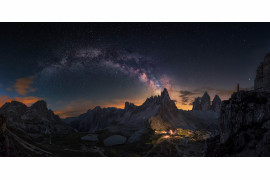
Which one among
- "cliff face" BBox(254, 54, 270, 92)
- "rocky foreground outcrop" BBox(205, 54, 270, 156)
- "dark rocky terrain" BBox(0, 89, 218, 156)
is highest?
"cliff face" BBox(254, 54, 270, 92)

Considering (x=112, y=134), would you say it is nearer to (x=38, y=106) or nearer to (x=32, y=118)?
(x=32, y=118)

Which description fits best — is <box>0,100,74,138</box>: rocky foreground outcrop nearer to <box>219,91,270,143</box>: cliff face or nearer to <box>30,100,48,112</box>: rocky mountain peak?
<box>30,100,48,112</box>: rocky mountain peak

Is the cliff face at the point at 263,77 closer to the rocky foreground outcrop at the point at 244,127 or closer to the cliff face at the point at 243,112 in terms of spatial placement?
the rocky foreground outcrop at the point at 244,127

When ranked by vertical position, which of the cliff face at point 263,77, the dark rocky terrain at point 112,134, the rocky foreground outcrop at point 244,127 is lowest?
the dark rocky terrain at point 112,134

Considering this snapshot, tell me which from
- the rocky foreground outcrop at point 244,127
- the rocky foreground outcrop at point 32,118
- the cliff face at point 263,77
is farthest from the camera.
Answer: the rocky foreground outcrop at point 32,118

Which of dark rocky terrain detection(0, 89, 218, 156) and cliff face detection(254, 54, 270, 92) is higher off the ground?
cliff face detection(254, 54, 270, 92)

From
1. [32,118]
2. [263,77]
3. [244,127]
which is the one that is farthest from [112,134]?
[32,118]

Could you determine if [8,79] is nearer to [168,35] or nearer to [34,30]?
[34,30]

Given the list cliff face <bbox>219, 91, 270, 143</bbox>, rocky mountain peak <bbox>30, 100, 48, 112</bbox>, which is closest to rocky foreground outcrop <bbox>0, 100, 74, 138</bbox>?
rocky mountain peak <bbox>30, 100, 48, 112</bbox>

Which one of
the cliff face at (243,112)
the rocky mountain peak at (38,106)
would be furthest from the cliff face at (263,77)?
the rocky mountain peak at (38,106)
